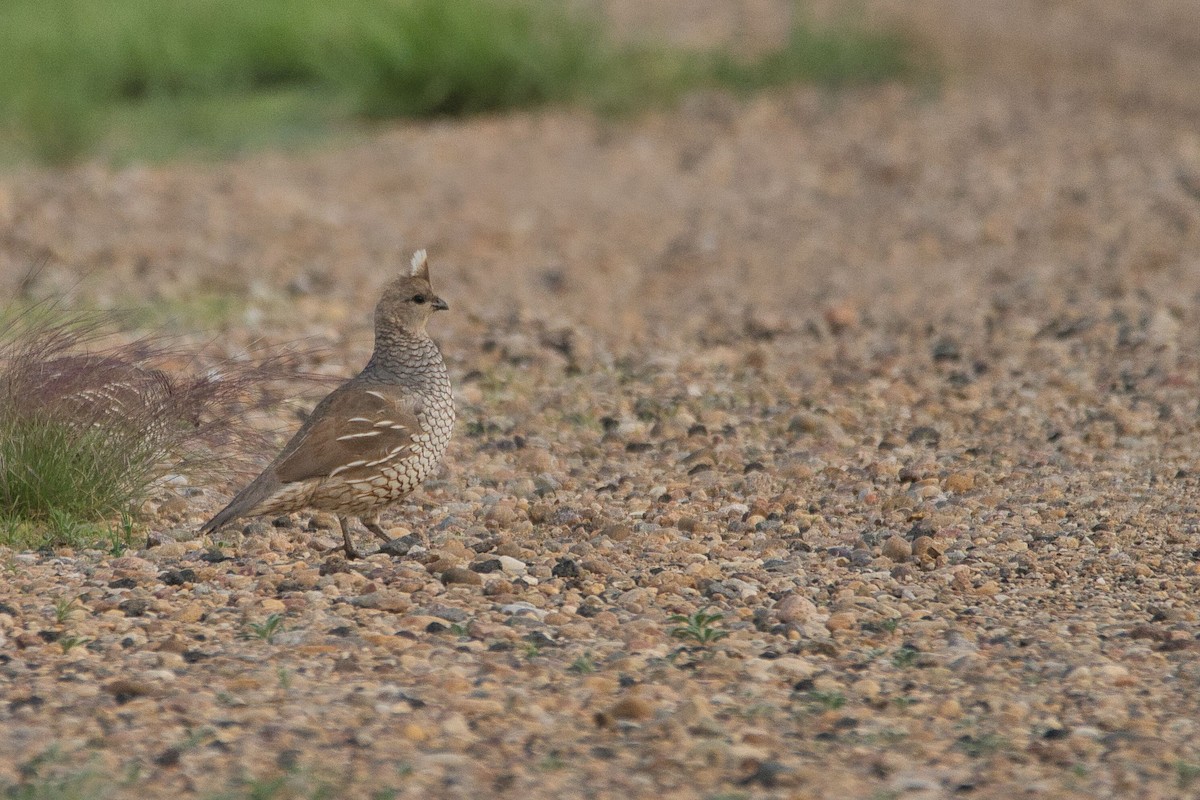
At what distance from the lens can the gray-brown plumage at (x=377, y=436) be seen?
5.66 m

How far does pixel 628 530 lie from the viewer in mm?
6141

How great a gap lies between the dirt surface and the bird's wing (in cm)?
32

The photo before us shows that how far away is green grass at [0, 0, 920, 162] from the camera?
42.1 feet

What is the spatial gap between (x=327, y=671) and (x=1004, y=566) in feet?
7.42

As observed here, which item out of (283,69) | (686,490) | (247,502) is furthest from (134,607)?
(283,69)

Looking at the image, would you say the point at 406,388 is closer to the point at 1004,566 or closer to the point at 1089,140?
the point at 1004,566

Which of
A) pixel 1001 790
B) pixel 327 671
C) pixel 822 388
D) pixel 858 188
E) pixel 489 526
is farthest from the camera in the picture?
pixel 858 188

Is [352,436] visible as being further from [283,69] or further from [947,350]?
[283,69]

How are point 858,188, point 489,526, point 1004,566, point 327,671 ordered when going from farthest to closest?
point 858,188 → point 489,526 → point 1004,566 → point 327,671

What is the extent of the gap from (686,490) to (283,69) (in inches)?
326

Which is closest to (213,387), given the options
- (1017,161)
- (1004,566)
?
(1004,566)

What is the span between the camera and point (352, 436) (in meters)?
5.76

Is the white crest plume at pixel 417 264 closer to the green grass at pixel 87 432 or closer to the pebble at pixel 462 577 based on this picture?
the green grass at pixel 87 432

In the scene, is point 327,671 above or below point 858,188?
below
